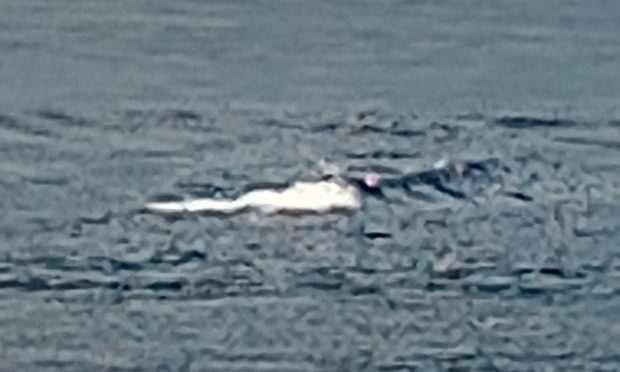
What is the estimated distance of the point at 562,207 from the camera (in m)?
0.84

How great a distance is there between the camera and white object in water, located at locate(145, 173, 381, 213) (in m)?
0.84

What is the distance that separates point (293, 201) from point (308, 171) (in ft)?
0.07

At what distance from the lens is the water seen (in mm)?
832

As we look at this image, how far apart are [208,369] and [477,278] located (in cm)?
16

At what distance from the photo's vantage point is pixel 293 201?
84 centimetres

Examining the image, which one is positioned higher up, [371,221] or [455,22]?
[455,22]

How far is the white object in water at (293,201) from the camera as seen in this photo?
836 mm

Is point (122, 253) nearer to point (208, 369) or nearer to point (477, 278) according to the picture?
point (208, 369)

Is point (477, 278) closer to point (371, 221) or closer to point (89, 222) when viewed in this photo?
point (371, 221)

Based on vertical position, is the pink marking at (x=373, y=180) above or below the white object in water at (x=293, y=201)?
above

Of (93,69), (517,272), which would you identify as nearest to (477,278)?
→ (517,272)

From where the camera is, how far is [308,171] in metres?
0.84

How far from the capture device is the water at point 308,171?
32.8 inches

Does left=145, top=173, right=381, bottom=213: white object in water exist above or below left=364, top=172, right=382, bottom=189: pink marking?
below
